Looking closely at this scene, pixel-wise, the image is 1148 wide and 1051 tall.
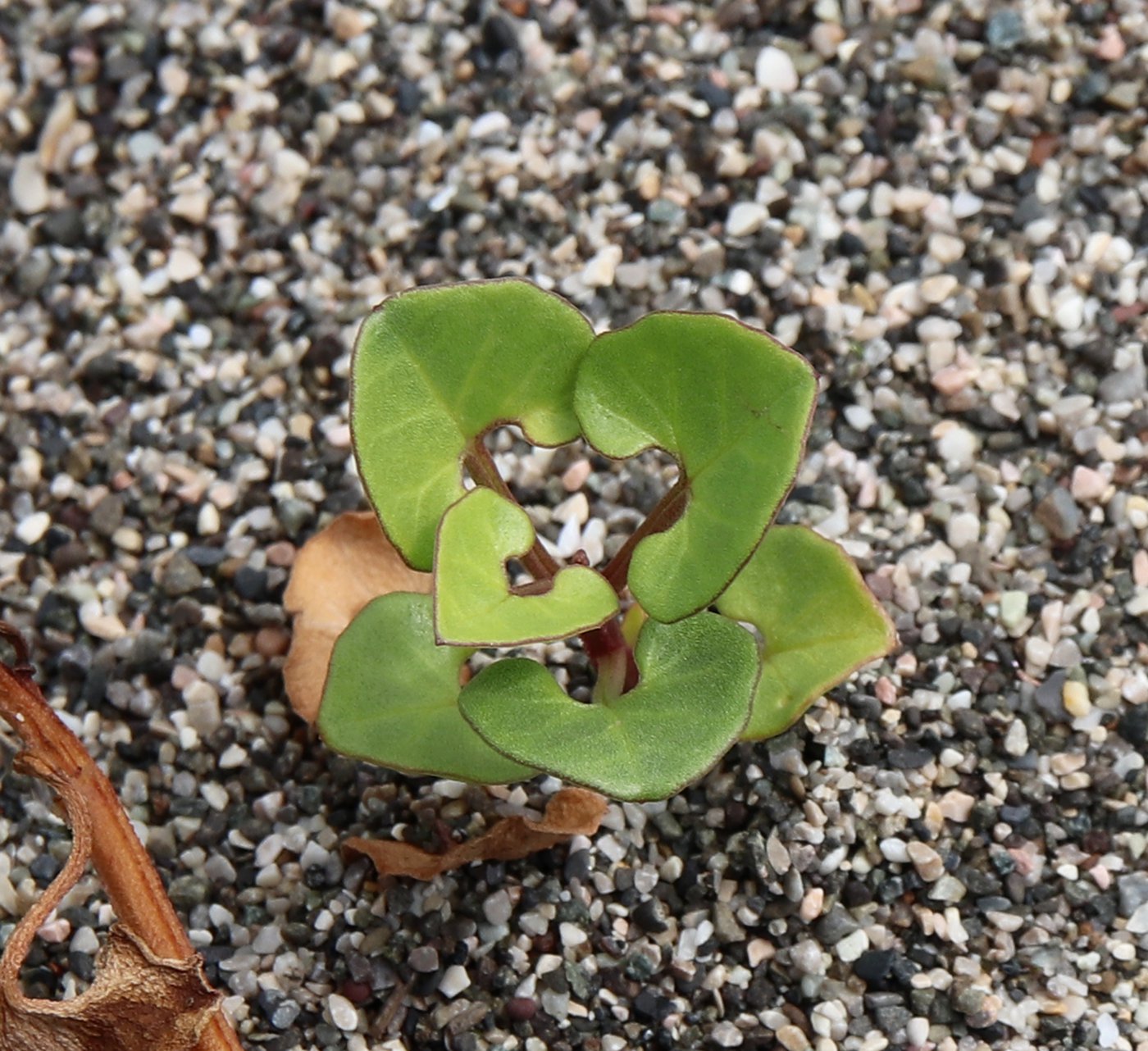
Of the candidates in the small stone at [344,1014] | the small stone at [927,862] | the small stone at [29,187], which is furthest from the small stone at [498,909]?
the small stone at [29,187]

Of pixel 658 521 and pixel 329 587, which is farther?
pixel 329 587

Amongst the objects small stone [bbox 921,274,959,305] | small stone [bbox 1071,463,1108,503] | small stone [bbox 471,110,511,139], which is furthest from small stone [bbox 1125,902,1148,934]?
small stone [bbox 471,110,511,139]

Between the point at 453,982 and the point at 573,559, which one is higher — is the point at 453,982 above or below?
below

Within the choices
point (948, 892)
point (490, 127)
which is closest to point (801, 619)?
point (948, 892)

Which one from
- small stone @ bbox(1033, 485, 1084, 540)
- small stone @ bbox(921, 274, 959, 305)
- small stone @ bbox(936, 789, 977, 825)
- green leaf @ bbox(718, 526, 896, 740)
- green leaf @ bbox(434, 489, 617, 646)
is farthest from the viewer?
small stone @ bbox(921, 274, 959, 305)

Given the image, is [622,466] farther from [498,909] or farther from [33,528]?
[33,528]

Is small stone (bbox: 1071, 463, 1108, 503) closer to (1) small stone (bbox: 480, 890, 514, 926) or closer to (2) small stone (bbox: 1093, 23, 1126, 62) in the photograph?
(2) small stone (bbox: 1093, 23, 1126, 62)

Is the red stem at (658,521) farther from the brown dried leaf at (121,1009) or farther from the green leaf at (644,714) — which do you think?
the brown dried leaf at (121,1009)

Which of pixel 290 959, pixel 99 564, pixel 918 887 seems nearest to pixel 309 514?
pixel 99 564

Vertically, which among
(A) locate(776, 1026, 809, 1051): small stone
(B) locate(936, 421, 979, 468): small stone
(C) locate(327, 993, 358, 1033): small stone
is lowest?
(A) locate(776, 1026, 809, 1051): small stone
